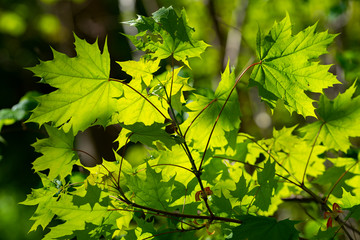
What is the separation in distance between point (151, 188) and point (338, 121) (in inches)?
29.6

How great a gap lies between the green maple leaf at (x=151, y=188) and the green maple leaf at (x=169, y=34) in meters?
0.34

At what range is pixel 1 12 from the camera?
804 centimetres

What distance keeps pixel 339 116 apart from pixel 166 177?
679 mm

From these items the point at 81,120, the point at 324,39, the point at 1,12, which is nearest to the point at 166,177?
the point at 81,120

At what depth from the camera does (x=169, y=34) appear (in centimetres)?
95

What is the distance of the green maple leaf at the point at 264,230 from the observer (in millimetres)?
771

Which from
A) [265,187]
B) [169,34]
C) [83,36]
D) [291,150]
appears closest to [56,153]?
[169,34]

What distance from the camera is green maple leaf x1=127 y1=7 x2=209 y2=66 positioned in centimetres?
91

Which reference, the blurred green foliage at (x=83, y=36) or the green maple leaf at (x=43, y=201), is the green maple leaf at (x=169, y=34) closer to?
the green maple leaf at (x=43, y=201)

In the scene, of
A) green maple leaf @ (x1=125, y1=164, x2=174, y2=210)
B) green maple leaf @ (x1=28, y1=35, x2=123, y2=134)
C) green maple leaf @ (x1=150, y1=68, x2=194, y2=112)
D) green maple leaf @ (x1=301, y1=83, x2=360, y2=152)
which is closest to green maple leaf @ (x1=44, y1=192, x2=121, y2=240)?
green maple leaf @ (x1=125, y1=164, x2=174, y2=210)

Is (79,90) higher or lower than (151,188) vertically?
higher

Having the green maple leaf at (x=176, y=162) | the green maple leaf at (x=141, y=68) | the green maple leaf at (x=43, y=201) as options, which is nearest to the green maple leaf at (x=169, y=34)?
the green maple leaf at (x=141, y=68)

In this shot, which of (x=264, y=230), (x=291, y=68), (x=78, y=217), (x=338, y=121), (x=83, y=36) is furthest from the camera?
(x=83, y=36)

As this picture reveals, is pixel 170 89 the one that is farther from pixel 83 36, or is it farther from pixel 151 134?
pixel 83 36
